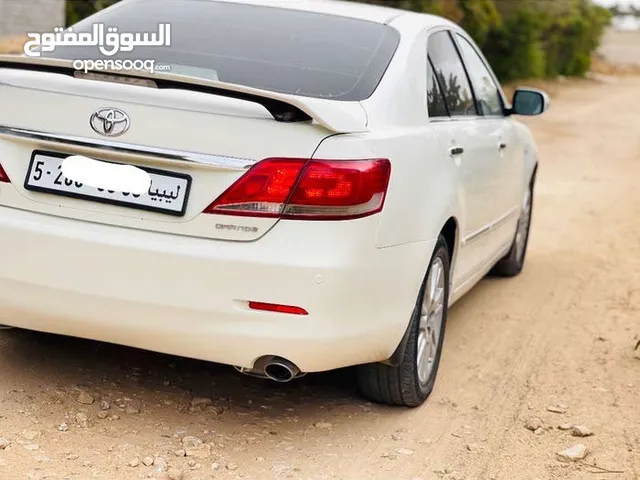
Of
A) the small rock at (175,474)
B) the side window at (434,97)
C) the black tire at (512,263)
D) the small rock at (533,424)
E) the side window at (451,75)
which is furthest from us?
the black tire at (512,263)

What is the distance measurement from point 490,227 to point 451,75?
910 millimetres

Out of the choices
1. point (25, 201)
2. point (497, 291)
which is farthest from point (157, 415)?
point (497, 291)

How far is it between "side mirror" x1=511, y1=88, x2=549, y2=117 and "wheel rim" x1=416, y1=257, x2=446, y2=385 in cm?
196

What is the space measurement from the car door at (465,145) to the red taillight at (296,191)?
976 mm

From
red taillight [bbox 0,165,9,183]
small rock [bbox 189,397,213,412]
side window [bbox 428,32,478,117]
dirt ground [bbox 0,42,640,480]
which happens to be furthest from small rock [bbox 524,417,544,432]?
red taillight [bbox 0,165,9,183]

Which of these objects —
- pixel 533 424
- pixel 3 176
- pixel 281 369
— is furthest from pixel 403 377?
pixel 3 176

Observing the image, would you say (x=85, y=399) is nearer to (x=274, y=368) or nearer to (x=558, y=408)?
(x=274, y=368)

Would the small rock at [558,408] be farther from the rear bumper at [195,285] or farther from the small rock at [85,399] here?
the small rock at [85,399]

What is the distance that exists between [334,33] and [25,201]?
61.7 inches

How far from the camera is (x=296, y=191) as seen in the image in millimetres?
3611

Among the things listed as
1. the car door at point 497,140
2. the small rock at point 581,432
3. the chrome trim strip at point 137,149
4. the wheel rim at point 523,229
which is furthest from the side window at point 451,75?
the wheel rim at point 523,229

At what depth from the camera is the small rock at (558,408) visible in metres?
4.68

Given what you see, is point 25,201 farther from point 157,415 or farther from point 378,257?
point 378,257

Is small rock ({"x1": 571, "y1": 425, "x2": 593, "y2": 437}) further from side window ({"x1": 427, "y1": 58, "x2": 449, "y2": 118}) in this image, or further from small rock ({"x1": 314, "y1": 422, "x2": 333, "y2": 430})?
side window ({"x1": 427, "y1": 58, "x2": 449, "y2": 118})
